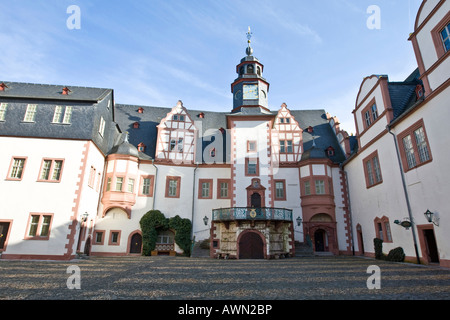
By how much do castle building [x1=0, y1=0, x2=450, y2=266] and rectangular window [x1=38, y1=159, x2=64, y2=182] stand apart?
0.07 metres

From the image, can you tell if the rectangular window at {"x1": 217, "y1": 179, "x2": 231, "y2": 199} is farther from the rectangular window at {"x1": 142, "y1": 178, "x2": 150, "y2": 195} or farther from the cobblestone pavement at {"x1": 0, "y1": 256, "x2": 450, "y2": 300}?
the cobblestone pavement at {"x1": 0, "y1": 256, "x2": 450, "y2": 300}

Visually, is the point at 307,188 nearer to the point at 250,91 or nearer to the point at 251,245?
the point at 251,245

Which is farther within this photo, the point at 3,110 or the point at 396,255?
the point at 3,110

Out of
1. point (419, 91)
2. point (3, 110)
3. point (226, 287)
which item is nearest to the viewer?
point (226, 287)

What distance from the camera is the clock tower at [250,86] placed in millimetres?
26203

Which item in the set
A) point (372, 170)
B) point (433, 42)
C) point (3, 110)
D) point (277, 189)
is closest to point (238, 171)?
point (277, 189)

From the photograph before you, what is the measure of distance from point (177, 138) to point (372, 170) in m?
16.8

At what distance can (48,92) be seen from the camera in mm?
20281

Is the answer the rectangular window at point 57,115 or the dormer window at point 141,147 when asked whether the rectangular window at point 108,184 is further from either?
the rectangular window at point 57,115

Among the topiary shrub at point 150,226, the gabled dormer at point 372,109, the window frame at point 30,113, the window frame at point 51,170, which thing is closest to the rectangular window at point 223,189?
the topiary shrub at point 150,226

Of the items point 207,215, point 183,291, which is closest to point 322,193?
point 207,215

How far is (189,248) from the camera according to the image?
22.4 m

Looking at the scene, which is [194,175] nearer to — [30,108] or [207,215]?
[207,215]
